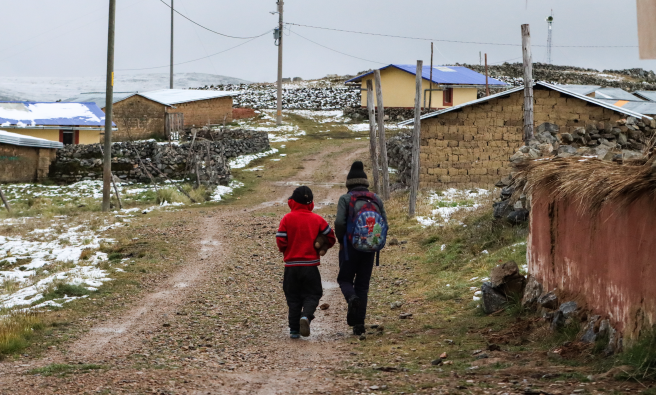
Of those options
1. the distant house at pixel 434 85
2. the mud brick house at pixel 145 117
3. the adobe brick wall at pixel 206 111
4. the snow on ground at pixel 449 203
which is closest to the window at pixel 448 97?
the distant house at pixel 434 85

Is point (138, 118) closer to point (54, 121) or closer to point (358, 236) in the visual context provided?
point (54, 121)

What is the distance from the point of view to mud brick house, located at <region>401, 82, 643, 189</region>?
21891 millimetres

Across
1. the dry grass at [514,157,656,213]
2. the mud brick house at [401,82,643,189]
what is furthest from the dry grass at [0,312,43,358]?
the mud brick house at [401,82,643,189]

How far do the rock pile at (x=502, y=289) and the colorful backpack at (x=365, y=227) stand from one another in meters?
1.66

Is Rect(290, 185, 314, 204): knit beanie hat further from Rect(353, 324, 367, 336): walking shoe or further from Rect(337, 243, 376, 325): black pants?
Rect(353, 324, 367, 336): walking shoe

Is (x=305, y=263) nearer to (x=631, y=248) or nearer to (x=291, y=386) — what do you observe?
(x=291, y=386)

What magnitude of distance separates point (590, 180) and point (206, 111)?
4465cm

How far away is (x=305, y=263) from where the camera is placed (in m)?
7.59

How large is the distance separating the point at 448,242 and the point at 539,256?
17.3ft

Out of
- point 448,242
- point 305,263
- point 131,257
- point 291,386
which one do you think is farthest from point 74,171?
point 291,386

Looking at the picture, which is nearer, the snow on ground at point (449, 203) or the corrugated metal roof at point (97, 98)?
the snow on ground at point (449, 203)

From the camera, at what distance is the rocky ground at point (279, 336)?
222 inches

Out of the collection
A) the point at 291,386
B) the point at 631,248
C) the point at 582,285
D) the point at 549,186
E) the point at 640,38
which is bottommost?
the point at 291,386

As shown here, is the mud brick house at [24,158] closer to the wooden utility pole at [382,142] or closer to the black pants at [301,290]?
the wooden utility pole at [382,142]
